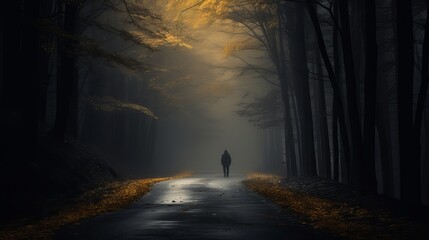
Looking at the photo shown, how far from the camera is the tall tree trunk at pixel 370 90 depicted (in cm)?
1405

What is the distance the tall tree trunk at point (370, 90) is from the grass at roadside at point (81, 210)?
6.30 metres

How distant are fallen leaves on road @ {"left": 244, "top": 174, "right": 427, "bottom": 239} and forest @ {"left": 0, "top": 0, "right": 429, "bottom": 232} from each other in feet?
4.21

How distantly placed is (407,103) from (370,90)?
172 cm

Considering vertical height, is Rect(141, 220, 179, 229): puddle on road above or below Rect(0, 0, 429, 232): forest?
below

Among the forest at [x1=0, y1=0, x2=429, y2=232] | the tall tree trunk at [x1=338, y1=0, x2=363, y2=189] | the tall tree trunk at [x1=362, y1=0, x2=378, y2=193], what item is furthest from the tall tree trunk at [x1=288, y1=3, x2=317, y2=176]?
the tall tree trunk at [x1=362, y1=0, x2=378, y2=193]

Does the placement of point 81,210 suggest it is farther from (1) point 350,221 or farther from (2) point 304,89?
(2) point 304,89

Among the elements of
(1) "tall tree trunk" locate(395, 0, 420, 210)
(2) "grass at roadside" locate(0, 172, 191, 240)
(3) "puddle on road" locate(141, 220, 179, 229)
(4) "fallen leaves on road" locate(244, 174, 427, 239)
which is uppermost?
(1) "tall tree trunk" locate(395, 0, 420, 210)

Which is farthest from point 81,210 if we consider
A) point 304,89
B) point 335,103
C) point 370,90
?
point 304,89

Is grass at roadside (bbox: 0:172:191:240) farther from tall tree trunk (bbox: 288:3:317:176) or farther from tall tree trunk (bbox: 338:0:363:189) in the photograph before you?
tall tree trunk (bbox: 288:3:317:176)

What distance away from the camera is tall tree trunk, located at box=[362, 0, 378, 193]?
14.1 m

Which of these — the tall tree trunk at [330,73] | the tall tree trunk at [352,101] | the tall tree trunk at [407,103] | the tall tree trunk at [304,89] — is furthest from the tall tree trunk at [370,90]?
the tall tree trunk at [304,89]

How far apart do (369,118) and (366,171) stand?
1403 millimetres

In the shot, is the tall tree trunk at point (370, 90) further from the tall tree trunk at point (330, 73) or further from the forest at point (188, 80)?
the tall tree trunk at point (330, 73)

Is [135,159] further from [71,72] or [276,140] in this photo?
[71,72]
